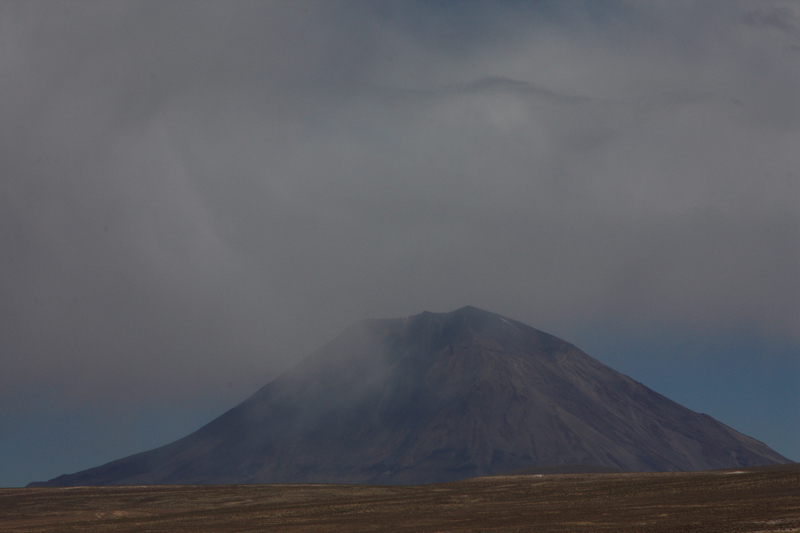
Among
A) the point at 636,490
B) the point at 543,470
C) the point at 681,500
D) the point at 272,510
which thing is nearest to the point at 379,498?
the point at 272,510

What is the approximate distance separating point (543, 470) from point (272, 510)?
123053 mm

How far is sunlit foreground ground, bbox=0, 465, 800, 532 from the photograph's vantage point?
54.3 m

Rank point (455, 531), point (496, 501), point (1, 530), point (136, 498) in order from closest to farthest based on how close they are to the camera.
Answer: point (455, 531)
point (1, 530)
point (496, 501)
point (136, 498)

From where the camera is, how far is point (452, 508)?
248 ft

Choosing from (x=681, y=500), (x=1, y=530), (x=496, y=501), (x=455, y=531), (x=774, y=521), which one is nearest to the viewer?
(x=774, y=521)

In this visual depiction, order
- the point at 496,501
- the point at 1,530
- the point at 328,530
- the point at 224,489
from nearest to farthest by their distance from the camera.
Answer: the point at 328,530, the point at 1,530, the point at 496,501, the point at 224,489

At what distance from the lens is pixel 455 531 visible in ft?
178

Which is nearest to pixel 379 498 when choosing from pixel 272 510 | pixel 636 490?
pixel 272 510

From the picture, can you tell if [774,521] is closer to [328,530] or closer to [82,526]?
[328,530]

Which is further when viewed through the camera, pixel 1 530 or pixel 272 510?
pixel 272 510

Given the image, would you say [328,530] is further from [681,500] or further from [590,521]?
[681,500]

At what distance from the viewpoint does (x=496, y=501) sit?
80.6m

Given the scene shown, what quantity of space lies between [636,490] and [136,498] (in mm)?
69800

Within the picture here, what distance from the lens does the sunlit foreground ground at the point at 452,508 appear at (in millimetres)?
54344
